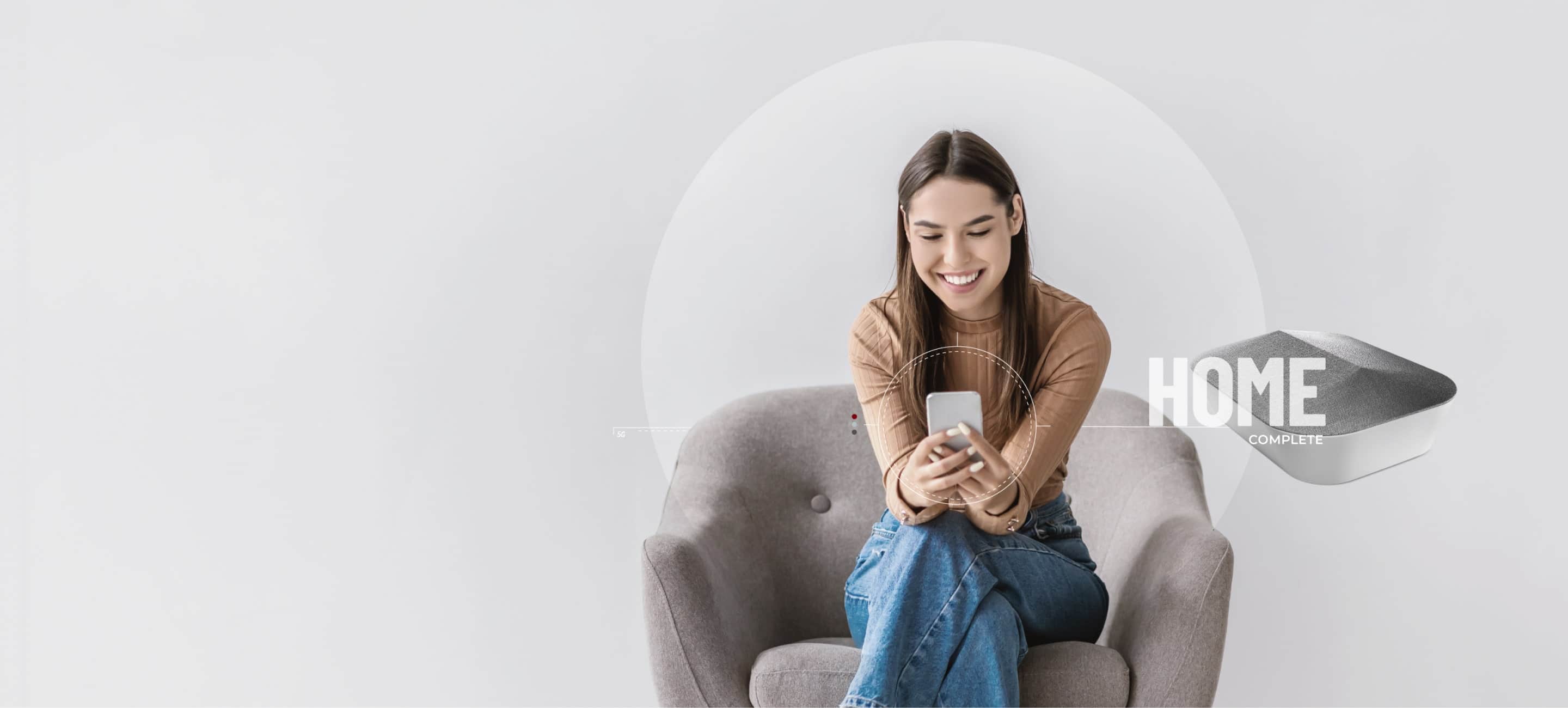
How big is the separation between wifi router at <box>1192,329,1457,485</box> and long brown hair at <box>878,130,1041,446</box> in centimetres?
25

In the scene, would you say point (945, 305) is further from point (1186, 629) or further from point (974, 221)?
point (1186, 629)

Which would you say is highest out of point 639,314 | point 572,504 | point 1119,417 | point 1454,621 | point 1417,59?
point 1417,59

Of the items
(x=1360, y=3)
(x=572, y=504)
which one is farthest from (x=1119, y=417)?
(x=572, y=504)

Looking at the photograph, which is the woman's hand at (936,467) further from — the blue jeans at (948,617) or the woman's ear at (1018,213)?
the woman's ear at (1018,213)

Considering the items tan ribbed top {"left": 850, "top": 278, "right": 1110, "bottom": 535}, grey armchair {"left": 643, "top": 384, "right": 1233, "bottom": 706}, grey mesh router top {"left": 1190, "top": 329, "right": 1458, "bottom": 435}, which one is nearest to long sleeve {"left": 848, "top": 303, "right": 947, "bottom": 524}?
tan ribbed top {"left": 850, "top": 278, "right": 1110, "bottom": 535}

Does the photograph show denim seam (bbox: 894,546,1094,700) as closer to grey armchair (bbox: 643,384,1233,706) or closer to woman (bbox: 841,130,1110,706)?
woman (bbox: 841,130,1110,706)

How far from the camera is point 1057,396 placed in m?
1.50

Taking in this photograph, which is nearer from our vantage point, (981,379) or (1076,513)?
(981,379)

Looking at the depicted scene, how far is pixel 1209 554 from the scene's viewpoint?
1.59 metres

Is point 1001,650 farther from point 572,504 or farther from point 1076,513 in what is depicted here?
point 572,504

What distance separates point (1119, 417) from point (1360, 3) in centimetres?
65

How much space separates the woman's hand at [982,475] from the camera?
145 centimetres

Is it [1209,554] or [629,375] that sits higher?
[629,375]

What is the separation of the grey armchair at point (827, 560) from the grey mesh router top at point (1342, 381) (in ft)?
0.62
